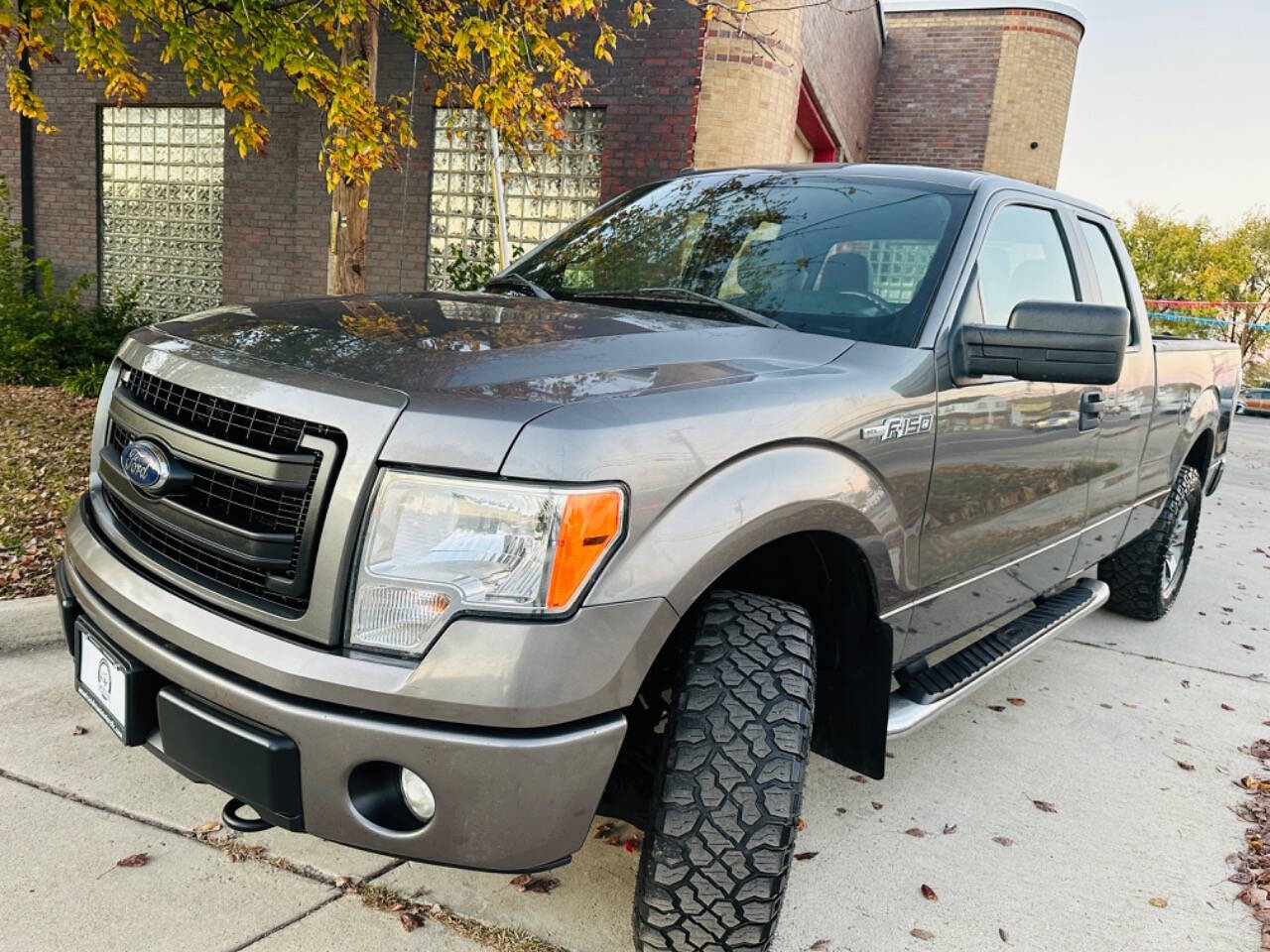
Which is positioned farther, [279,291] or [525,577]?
[279,291]

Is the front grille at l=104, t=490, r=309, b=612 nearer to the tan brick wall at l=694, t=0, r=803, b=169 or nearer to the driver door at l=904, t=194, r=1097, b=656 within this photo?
the driver door at l=904, t=194, r=1097, b=656

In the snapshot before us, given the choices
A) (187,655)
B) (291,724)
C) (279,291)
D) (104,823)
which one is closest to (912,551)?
(291,724)

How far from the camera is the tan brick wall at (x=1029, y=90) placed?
18.2 metres

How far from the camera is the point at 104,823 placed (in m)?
2.51

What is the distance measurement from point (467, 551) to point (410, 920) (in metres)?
1.11

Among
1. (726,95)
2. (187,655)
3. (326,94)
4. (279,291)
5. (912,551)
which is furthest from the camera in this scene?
(279,291)

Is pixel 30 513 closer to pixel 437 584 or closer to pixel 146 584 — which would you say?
pixel 146 584

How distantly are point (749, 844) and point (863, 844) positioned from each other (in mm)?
1050

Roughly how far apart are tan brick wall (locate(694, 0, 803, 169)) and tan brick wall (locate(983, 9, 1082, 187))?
10.7m

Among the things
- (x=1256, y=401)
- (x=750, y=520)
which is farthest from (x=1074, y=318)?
(x=1256, y=401)

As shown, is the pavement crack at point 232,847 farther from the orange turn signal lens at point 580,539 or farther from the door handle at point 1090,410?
the door handle at point 1090,410

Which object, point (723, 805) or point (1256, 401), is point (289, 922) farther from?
point (1256, 401)

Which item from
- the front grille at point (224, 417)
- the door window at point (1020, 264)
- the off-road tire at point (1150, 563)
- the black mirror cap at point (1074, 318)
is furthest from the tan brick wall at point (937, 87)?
the front grille at point (224, 417)

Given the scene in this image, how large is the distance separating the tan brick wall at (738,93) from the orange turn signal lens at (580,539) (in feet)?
26.4
